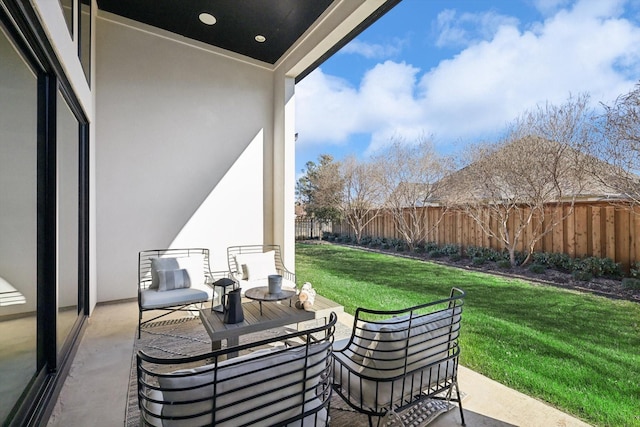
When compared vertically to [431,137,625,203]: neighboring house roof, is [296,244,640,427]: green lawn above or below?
below

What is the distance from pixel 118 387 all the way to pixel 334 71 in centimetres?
948

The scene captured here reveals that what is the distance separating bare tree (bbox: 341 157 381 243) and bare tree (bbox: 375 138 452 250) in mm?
426

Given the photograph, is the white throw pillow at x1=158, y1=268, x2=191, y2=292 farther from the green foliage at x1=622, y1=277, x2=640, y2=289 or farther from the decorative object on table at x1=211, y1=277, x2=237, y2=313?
the green foliage at x1=622, y1=277, x2=640, y2=289

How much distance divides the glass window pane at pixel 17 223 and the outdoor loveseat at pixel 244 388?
0.98 metres

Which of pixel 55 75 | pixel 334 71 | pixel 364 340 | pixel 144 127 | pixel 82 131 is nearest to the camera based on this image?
pixel 364 340

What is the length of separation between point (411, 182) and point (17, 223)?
7.94 m

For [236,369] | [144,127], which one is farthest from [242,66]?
[236,369]

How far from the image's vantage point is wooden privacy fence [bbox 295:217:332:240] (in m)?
12.2

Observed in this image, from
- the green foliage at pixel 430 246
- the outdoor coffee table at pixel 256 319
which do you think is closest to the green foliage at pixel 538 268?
the green foliage at pixel 430 246

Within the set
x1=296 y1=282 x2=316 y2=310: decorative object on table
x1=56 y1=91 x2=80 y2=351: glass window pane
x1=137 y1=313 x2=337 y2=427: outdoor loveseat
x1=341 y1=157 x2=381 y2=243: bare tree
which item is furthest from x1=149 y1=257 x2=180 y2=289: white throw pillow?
x1=341 y1=157 x2=381 y2=243: bare tree

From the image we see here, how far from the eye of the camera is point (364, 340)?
5.56 ft

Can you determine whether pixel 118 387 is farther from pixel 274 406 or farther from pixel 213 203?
pixel 213 203

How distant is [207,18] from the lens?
4438 millimetres

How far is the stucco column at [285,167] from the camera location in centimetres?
543
